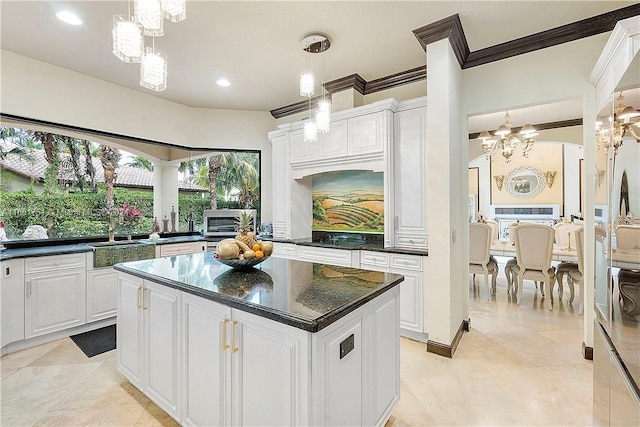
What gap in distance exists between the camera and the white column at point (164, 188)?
15.0 ft

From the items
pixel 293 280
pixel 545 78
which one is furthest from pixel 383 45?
pixel 293 280

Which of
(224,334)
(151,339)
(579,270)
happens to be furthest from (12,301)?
(579,270)

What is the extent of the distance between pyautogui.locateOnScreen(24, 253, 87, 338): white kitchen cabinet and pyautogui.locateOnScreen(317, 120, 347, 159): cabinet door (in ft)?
10.0

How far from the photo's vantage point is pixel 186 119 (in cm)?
475

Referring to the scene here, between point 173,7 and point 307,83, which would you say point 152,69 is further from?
point 307,83

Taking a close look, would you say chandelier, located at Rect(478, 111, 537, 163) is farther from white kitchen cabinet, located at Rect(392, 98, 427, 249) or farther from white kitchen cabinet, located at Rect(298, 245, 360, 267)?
white kitchen cabinet, located at Rect(298, 245, 360, 267)

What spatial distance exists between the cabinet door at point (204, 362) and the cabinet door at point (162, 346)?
0.09 metres

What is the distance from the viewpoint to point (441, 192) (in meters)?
2.78

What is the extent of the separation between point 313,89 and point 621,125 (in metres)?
1.88

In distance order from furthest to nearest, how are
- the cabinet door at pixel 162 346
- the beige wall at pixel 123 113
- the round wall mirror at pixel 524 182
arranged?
1. the round wall mirror at pixel 524 182
2. the beige wall at pixel 123 113
3. the cabinet door at pixel 162 346

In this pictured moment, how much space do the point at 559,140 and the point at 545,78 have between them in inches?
128

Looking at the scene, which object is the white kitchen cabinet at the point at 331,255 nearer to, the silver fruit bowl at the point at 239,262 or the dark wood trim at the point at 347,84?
the silver fruit bowl at the point at 239,262

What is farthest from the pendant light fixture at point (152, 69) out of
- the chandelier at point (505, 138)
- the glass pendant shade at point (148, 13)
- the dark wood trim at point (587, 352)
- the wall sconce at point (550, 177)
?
the wall sconce at point (550, 177)

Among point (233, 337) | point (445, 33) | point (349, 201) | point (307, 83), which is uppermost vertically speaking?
point (445, 33)
